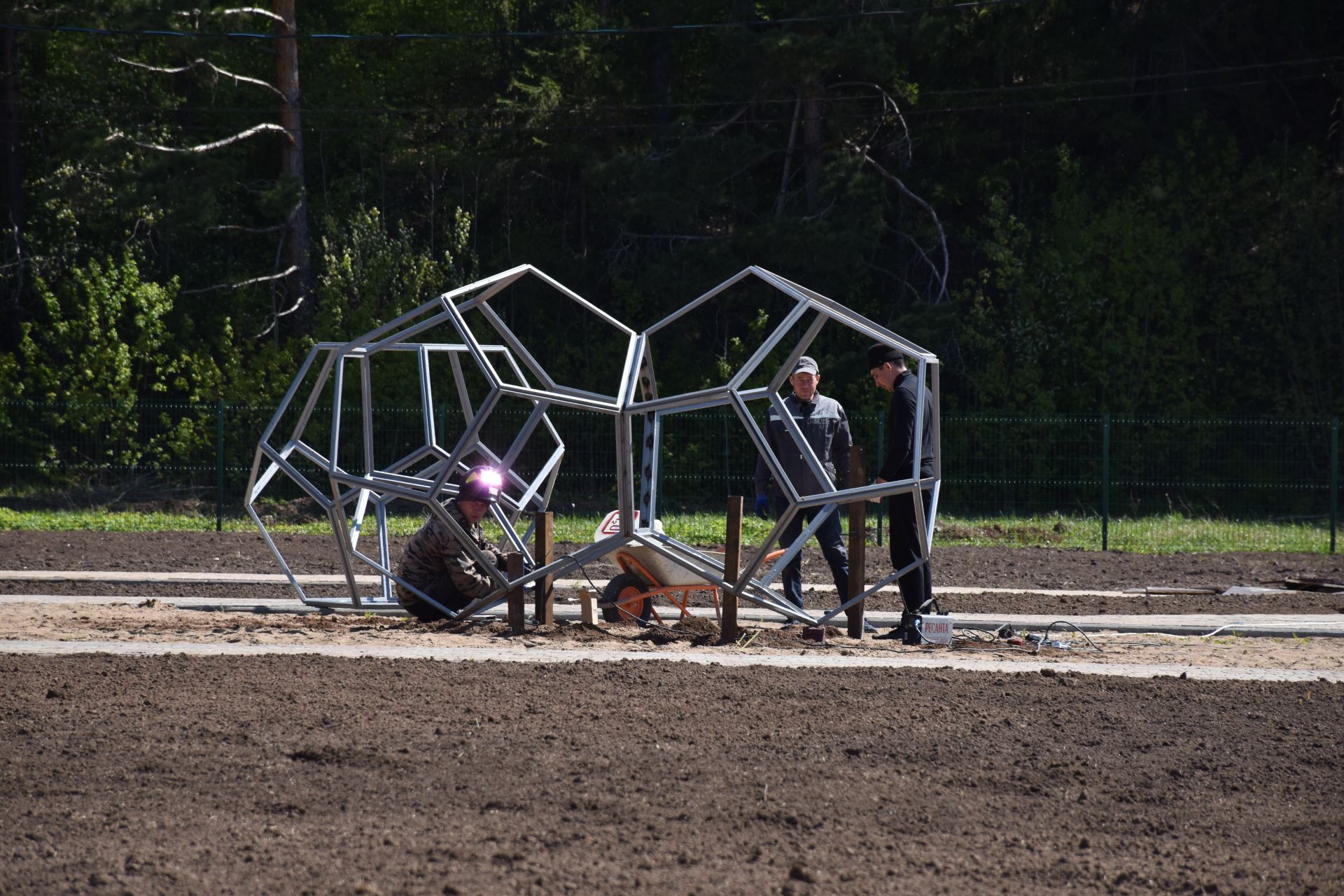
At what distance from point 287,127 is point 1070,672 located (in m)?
19.7

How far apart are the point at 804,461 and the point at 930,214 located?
1632 centimetres

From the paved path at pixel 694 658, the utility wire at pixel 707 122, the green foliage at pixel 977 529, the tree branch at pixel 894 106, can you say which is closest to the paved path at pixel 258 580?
the paved path at pixel 694 658

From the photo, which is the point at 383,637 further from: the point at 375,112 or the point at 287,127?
the point at 375,112

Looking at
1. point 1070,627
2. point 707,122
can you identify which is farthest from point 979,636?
point 707,122

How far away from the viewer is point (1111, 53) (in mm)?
23562

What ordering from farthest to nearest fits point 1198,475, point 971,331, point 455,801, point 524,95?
1. point 524,95
2. point 971,331
3. point 1198,475
4. point 455,801

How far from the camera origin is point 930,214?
2392 centimetres

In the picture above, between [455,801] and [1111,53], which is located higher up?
[1111,53]

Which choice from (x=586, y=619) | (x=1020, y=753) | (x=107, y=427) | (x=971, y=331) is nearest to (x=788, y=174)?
(x=971, y=331)

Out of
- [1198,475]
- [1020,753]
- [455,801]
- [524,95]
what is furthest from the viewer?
[524,95]

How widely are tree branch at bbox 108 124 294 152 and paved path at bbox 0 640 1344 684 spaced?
16077 mm

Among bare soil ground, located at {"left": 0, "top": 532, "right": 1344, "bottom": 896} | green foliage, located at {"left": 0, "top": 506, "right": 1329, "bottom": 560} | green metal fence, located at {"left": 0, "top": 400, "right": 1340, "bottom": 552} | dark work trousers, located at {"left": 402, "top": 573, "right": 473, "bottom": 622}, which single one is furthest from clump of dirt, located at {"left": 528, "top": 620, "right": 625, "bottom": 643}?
green metal fence, located at {"left": 0, "top": 400, "right": 1340, "bottom": 552}

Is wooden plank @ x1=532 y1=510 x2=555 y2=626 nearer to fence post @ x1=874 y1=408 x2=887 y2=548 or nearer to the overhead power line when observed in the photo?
fence post @ x1=874 y1=408 x2=887 y2=548

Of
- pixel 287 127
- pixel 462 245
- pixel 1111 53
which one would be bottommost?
pixel 462 245
